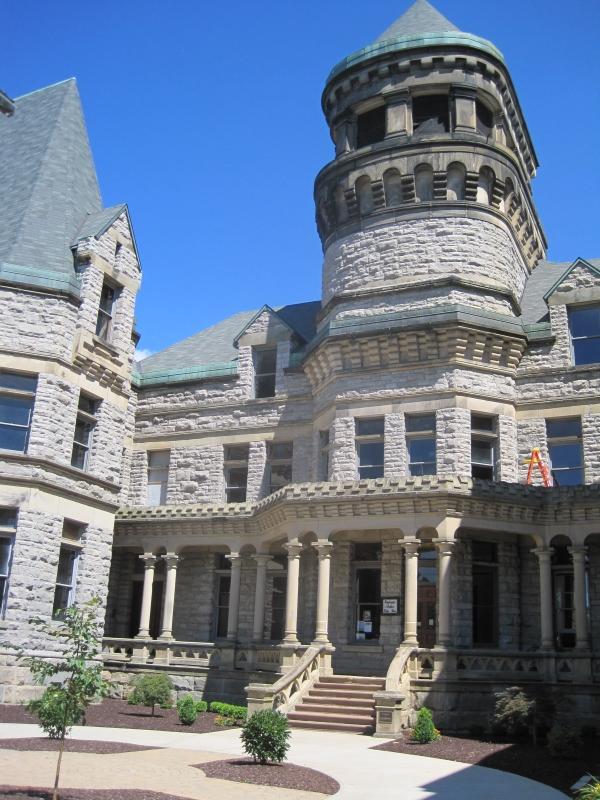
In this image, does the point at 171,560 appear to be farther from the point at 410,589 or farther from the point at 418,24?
the point at 418,24

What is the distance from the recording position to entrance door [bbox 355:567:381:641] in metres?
25.1

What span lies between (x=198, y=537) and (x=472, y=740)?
41.2 feet

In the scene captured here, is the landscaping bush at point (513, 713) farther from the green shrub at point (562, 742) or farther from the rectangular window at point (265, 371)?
the rectangular window at point (265, 371)

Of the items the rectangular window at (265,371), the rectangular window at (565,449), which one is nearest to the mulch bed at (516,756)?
the rectangular window at (565,449)

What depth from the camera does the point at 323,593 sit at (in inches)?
918

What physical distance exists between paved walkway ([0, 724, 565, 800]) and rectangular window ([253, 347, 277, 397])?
14806mm

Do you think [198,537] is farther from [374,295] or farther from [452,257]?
[452,257]

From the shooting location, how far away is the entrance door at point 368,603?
82.4 feet

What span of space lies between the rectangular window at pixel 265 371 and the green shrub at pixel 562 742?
1720 cm

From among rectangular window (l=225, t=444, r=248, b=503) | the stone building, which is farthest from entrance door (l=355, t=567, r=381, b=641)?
rectangular window (l=225, t=444, r=248, b=503)

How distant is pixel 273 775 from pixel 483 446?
15144mm

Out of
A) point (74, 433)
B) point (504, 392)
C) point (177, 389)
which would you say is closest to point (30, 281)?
point (74, 433)

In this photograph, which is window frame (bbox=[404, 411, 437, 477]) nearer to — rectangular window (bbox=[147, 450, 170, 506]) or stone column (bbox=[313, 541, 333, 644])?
stone column (bbox=[313, 541, 333, 644])

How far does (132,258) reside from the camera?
28.9 meters
